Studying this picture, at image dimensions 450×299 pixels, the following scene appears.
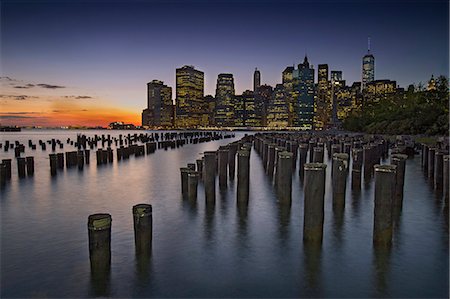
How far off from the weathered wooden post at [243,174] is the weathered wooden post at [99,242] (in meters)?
5.90

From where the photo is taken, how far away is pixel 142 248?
6.89 metres

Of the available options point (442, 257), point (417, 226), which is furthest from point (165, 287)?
point (417, 226)

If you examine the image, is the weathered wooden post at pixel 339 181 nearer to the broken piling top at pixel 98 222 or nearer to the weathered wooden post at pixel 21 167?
the broken piling top at pixel 98 222

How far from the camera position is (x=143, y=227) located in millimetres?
6664

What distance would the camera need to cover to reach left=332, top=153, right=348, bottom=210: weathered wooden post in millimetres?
10107

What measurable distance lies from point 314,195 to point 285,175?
343cm

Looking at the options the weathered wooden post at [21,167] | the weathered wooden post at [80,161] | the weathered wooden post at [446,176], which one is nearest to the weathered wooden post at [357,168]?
the weathered wooden post at [446,176]

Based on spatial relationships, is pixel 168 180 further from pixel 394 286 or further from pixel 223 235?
pixel 394 286

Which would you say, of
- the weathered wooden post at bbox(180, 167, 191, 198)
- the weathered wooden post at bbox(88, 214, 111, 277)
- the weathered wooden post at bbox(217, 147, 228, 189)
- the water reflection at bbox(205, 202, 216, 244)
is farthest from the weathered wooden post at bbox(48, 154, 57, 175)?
the weathered wooden post at bbox(88, 214, 111, 277)

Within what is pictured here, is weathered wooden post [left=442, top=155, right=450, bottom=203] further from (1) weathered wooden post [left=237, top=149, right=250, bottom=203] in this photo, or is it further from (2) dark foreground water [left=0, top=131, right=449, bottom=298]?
(1) weathered wooden post [left=237, top=149, right=250, bottom=203]

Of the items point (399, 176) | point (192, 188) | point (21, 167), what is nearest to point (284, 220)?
point (192, 188)

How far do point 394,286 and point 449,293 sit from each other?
2.53 ft

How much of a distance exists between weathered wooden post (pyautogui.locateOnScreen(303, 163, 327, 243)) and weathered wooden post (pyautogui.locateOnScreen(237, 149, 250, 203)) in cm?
440

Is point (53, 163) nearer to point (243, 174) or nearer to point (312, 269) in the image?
point (243, 174)
